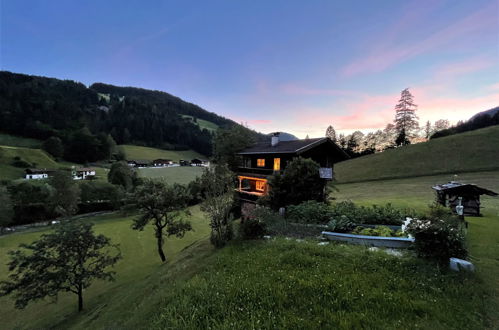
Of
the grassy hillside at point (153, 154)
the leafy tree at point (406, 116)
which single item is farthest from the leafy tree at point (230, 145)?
the grassy hillside at point (153, 154)

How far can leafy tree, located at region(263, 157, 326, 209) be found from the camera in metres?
14.8

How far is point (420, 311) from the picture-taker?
4.24 m

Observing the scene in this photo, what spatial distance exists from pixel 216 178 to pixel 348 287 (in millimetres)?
7951

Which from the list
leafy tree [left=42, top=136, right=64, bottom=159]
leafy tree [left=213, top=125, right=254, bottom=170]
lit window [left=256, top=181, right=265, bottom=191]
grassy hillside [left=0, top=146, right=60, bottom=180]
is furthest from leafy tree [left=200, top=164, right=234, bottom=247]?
leafy tree [left=42, top=136, right=64, bottom=159]

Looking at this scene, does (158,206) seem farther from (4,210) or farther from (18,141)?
(18,141)

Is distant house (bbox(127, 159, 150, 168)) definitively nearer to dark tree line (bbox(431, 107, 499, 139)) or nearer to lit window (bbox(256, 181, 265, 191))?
lit window (bbox(256, 181, 265, 191))

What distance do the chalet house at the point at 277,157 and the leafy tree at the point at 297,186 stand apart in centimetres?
548

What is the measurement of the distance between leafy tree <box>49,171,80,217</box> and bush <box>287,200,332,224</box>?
3800 cm

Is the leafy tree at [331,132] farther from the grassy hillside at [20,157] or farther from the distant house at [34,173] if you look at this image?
the grassy hillside at [20,157]

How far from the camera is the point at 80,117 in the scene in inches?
3964

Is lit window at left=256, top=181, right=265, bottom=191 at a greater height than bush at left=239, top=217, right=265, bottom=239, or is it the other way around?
lit window at left=256, top=181, right=265, bottom=191

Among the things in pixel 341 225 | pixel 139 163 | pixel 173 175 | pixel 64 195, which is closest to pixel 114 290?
pixel 341 225

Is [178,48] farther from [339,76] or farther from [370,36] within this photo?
[370,36]

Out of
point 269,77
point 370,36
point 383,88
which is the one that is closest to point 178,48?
point 269,77
